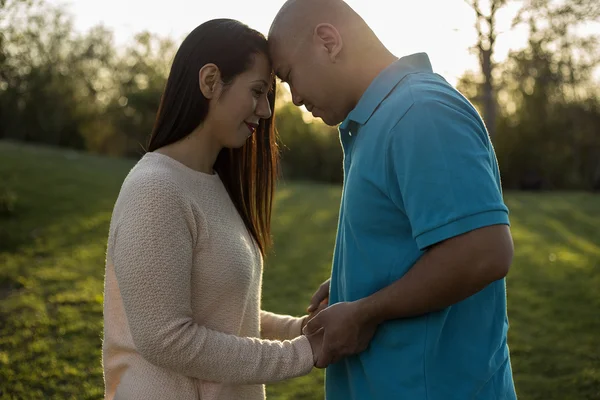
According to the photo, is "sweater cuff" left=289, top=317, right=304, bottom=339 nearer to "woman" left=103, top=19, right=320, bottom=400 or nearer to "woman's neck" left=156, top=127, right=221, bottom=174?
"woman" left=103, top=19, right=320, bottom=400

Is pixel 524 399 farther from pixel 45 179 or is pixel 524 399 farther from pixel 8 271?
pixel 45 179

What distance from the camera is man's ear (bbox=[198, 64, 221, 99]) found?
2109mm

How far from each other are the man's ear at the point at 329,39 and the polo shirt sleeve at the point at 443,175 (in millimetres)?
403

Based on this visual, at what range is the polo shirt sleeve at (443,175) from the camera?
1557 millimetres

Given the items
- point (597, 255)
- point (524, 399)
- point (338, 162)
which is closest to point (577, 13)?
point (597, 255)

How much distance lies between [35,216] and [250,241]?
1065 centimetres

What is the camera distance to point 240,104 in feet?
7.14

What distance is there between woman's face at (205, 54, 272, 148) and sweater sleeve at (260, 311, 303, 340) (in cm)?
71

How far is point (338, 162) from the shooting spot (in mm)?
27781

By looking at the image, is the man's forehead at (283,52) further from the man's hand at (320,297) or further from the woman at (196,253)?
the man's hand at (320,297)

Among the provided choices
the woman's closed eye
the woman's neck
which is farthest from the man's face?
the woman's neck

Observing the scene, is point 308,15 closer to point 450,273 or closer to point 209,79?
point 209,79

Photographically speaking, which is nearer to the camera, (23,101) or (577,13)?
(577,13)

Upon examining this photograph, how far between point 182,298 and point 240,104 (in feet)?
2.15
